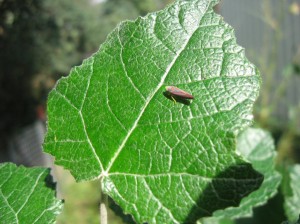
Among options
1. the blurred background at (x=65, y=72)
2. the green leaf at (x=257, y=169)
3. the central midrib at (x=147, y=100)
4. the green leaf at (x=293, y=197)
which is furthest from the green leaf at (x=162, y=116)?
the blurred background at (x=65, y=72)

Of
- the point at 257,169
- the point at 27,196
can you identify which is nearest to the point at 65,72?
the point at 257,169

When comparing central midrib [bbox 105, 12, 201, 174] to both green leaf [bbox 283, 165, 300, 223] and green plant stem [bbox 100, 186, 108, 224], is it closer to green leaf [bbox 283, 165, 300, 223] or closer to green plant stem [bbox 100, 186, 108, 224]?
green plant stem [bbox 100, 186, 108, 224]

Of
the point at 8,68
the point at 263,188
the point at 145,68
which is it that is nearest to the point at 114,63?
the point at 145,68

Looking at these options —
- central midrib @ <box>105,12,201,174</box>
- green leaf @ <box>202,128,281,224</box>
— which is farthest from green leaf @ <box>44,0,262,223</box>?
green leaf @ <box>202,128,281,224</box>

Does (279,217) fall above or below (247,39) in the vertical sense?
below

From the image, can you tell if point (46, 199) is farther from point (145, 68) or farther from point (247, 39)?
point (247, 39)

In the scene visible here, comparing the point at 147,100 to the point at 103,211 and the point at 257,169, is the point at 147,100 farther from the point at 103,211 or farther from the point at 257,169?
the point at 257,169

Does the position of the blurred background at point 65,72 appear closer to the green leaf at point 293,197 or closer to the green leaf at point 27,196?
the green leaf at point 293,197
